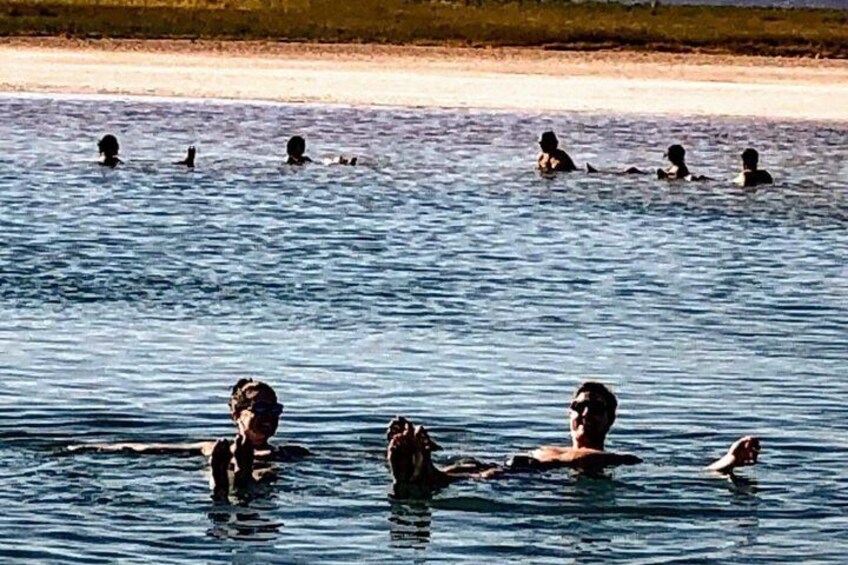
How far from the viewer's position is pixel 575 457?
1551 centimetres

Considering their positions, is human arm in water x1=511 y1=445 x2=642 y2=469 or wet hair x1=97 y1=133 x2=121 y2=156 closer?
human arm in water x1=511 y1=445 x2=642 y2=469

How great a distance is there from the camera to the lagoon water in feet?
48.0

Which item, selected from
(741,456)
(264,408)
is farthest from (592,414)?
(264,408)

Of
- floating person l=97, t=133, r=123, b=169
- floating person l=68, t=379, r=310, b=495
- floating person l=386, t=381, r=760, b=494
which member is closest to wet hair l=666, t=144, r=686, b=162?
floating person l=97, t=133, r=123, b=169

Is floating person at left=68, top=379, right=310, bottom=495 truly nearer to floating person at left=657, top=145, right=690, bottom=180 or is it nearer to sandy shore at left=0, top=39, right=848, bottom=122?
floating person at left=657, top=145, right=690, bottom=180

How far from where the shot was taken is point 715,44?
6956cm

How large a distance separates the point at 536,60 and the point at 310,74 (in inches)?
281

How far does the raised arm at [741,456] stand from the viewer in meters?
15.0

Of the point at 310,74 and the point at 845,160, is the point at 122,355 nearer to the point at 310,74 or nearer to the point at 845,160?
the point at 845,160

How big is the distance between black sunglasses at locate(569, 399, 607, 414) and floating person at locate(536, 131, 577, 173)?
23.3m

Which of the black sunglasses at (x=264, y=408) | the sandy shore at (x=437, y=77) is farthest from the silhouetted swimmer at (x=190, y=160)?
the black sunglasses at (x=264, y=408)

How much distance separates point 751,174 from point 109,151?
8.91 m

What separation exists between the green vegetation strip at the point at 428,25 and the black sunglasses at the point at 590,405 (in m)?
52.0

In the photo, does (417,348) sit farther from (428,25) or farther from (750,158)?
(428,25)
